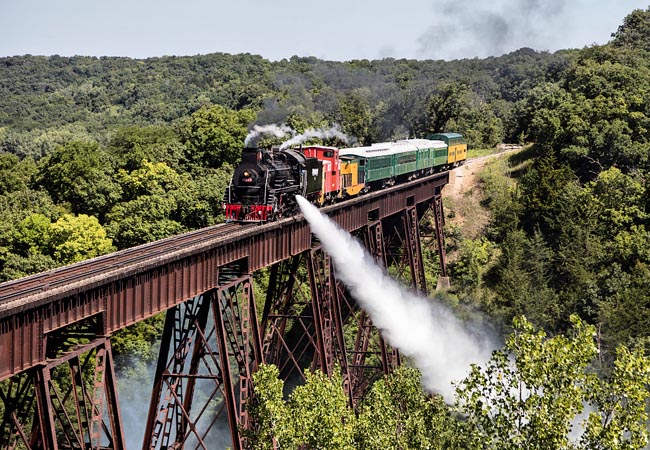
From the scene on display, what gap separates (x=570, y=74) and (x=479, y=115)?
1497cm

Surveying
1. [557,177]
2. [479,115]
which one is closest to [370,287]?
[557,177]

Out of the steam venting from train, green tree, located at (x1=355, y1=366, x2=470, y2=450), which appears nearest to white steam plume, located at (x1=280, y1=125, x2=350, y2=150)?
the steam venting from train

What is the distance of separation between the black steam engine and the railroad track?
5.13ft

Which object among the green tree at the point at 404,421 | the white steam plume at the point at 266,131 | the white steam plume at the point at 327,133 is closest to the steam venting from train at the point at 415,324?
the green tree at the point at 404,421

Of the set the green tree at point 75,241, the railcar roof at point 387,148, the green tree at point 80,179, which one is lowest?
the green tree at point 75,241

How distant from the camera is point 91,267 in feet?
71.3

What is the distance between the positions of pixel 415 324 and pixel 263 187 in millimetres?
21023

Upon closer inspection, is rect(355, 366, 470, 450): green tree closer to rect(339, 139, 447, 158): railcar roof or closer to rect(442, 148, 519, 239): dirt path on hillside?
rect(339, 139, 447, 158): railcar roof

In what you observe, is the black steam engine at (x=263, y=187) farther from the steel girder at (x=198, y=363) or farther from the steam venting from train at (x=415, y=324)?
the steam venting from train at (x=415, y=324)

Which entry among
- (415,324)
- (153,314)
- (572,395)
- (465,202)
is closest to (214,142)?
(465,202)

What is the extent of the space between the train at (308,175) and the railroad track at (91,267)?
76.7 inches

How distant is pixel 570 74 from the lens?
7406 centimetres

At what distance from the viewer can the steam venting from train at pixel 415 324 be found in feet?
140

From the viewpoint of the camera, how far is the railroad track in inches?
727
